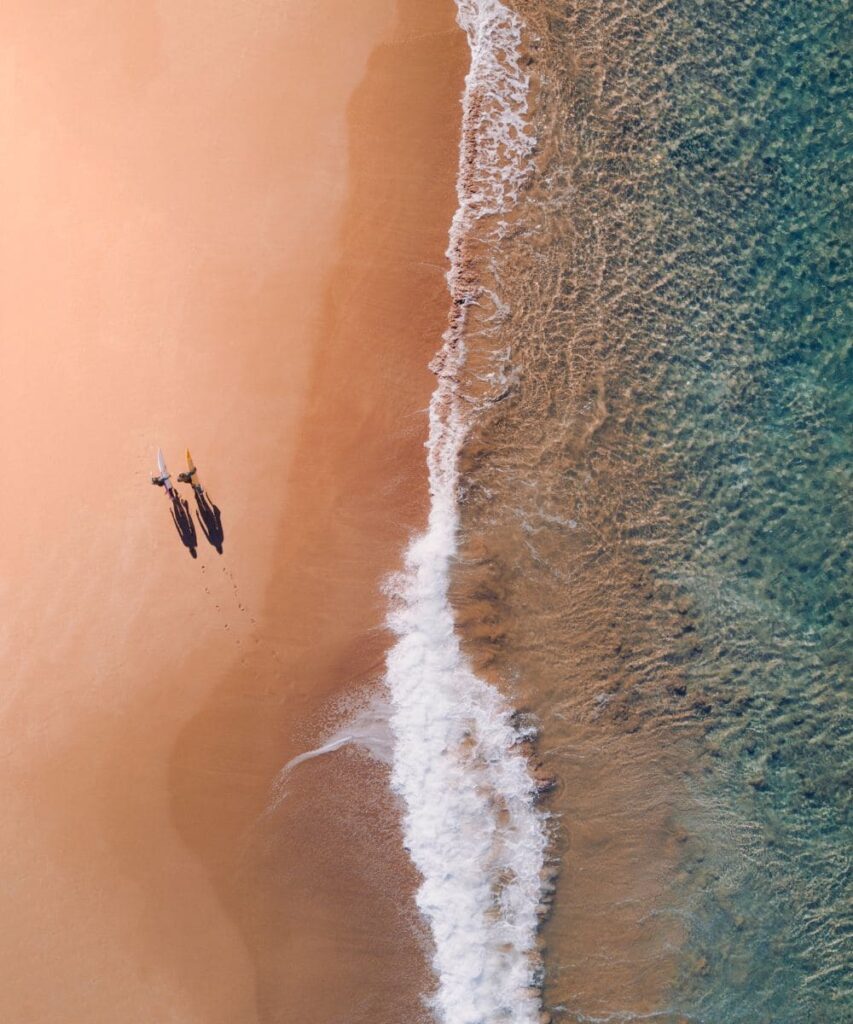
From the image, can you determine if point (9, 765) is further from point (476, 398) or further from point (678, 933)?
point (678, 933)

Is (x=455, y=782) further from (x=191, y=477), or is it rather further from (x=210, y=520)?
(x=191, y=477)

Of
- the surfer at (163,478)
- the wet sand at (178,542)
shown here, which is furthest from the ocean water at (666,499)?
the surfer at (163,478)

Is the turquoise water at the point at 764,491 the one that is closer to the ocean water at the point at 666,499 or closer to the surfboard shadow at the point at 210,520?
the ocean water at the point at 666,499

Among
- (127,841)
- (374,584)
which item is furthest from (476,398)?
(127,841)

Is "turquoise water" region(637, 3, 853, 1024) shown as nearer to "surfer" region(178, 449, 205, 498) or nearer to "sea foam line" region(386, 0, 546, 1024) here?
"sea foam line" region(386, 0, 546, 1024)

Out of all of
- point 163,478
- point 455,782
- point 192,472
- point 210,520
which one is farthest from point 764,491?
point 163,478

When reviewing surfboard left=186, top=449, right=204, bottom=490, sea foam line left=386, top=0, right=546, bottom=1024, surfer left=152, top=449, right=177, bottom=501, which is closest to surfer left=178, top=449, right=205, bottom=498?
surfboard left=186, top=449, right=204, bottom=490
